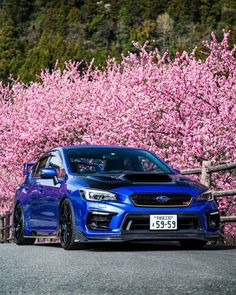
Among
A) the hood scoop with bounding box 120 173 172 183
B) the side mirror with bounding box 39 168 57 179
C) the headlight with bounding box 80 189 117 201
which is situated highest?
the hood scoop with bounding box 120 173 172 183

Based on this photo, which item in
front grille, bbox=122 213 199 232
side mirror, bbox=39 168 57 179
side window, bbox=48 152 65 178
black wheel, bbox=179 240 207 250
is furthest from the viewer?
side window, bbox=48 152 65 178

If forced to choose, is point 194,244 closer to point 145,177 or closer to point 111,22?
point 145,177

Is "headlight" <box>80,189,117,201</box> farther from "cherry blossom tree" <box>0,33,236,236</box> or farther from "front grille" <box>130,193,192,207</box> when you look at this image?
"cherry blossom tree" <box>0,33,236,236</box>

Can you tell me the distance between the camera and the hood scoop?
9.62 m

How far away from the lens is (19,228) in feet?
39.7

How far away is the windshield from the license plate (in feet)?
4.33

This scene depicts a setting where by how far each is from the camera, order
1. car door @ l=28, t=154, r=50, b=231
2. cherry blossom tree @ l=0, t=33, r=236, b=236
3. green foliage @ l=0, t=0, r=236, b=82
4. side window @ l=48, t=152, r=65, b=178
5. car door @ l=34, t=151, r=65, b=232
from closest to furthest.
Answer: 1. car door @ l=34, t=151, r=65, b=232
2. side window @ l=48, t=152, r=65, b=178
3. car door @ l=28, t=154, r=50, b=231
4. cherry blossom tree @ l=0, t=33, r=236, b=236
5. green foliage @ l=0, t=0, r=236, b=82

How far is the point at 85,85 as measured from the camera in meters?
29.2

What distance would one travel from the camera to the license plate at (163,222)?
927 centimetres

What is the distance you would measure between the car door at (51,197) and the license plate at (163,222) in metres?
1.40

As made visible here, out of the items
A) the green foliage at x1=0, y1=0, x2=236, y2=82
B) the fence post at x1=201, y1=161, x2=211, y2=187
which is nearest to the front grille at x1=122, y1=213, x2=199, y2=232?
the fence post at x1=201, y1=161, x2=211, y2=187

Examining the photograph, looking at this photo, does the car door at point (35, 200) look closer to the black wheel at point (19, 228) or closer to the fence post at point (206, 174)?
the black wheel at point (19, 228)

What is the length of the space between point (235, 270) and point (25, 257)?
8.92 feet

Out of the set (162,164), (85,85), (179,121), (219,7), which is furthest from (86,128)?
(219,7)
